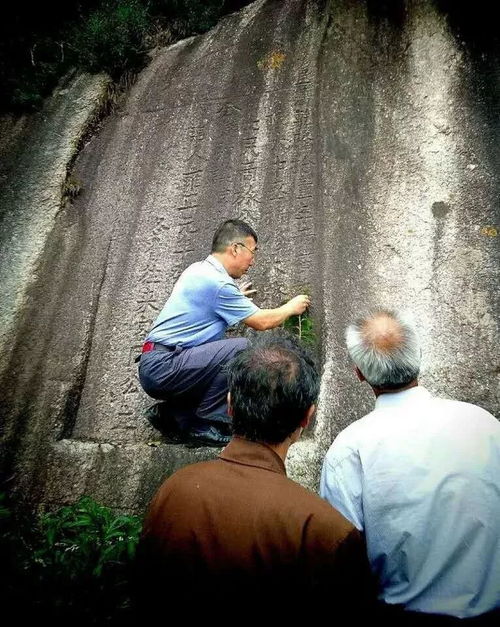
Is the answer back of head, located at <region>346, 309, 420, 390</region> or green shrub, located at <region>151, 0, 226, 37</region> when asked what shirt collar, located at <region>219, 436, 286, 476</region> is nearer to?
back of head, located at <region>346, 309, 420, 390</region>

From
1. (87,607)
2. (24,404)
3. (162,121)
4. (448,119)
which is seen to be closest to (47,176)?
(162,121)

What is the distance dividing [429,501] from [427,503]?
0.01 meters

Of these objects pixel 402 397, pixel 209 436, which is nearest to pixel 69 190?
pixel 209 436

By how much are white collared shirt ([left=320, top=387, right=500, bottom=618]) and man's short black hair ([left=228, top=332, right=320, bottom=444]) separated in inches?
14.7

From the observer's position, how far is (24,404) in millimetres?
4016

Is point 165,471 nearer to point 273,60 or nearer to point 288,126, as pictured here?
point 288,126

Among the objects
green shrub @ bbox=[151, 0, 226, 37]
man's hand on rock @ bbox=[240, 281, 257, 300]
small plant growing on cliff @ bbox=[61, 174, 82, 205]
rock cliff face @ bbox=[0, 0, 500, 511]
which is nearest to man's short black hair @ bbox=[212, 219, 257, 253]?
man's hand on rock @ bbox=[240, 281, 257, 300]

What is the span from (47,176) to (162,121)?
150 centimetres

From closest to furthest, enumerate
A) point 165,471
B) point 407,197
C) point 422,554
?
1. point 422,554
2. point 165,471
3. point 407,197

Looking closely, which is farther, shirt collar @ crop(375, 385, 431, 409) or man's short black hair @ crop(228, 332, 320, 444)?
shirt collar @ crop(375, 385, 431, 409)

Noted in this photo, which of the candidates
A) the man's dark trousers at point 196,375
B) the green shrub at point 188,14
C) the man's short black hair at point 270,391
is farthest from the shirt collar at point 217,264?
the green shrub at point 188,14

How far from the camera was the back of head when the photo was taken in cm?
199

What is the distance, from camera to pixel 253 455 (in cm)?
154

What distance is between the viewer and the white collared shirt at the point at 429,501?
1.62m
